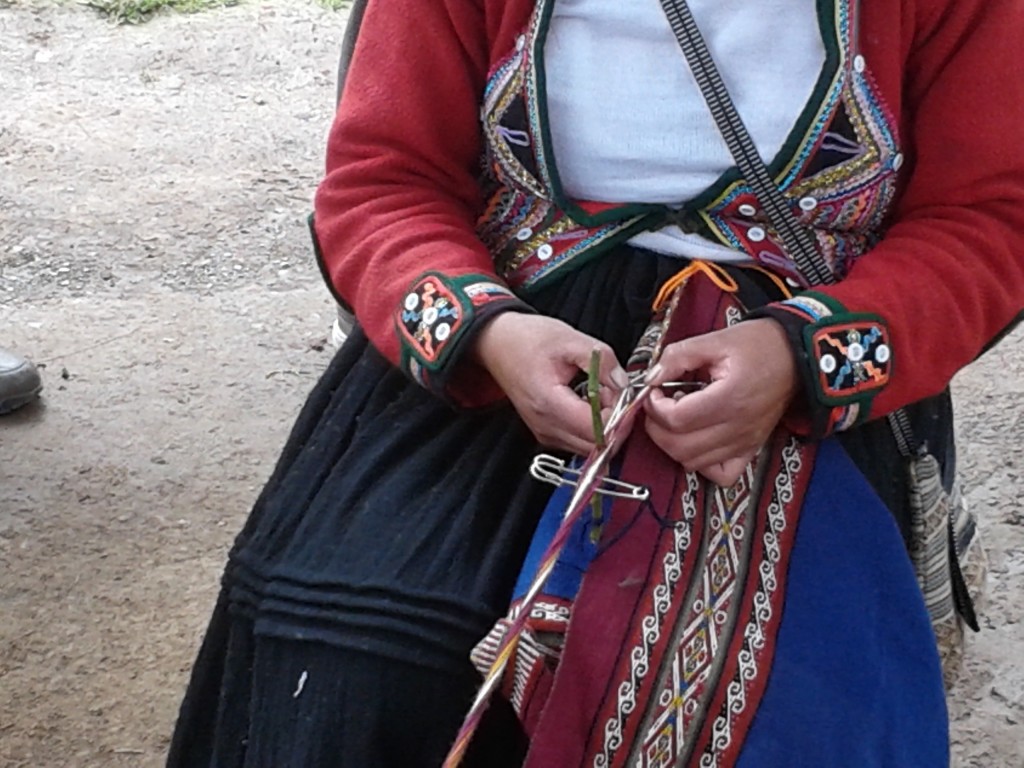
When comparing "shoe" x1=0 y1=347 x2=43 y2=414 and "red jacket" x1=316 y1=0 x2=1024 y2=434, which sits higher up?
"red jacket" x1=316 y1=0 x2=1024 y2=434

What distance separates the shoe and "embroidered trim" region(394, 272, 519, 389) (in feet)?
3.96

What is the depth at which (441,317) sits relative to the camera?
0.94 meters

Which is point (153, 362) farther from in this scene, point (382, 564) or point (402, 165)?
point (382, 564)

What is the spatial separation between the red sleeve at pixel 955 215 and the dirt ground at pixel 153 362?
2.36 ft

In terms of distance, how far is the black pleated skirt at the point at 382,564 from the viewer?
2.81 feet

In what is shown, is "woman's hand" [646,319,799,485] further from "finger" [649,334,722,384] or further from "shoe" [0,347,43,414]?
"shoe" [0,347,43,414]

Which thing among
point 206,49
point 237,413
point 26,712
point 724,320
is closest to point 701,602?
point 724,320

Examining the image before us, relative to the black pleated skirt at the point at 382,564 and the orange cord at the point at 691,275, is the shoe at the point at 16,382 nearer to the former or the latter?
the black pleated skirt at the point at 382,564

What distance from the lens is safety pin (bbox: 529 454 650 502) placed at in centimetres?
85

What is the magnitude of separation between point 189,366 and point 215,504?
1.27 feet

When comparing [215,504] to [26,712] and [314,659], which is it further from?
[314,659]

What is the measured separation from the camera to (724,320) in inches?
38.3

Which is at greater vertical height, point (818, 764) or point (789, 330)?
point (789, 330)

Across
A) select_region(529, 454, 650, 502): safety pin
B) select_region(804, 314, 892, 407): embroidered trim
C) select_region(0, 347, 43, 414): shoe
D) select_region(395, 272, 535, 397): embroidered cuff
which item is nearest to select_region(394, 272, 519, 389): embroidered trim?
select_region(395, 272, 535, 397): embroidered cuff
